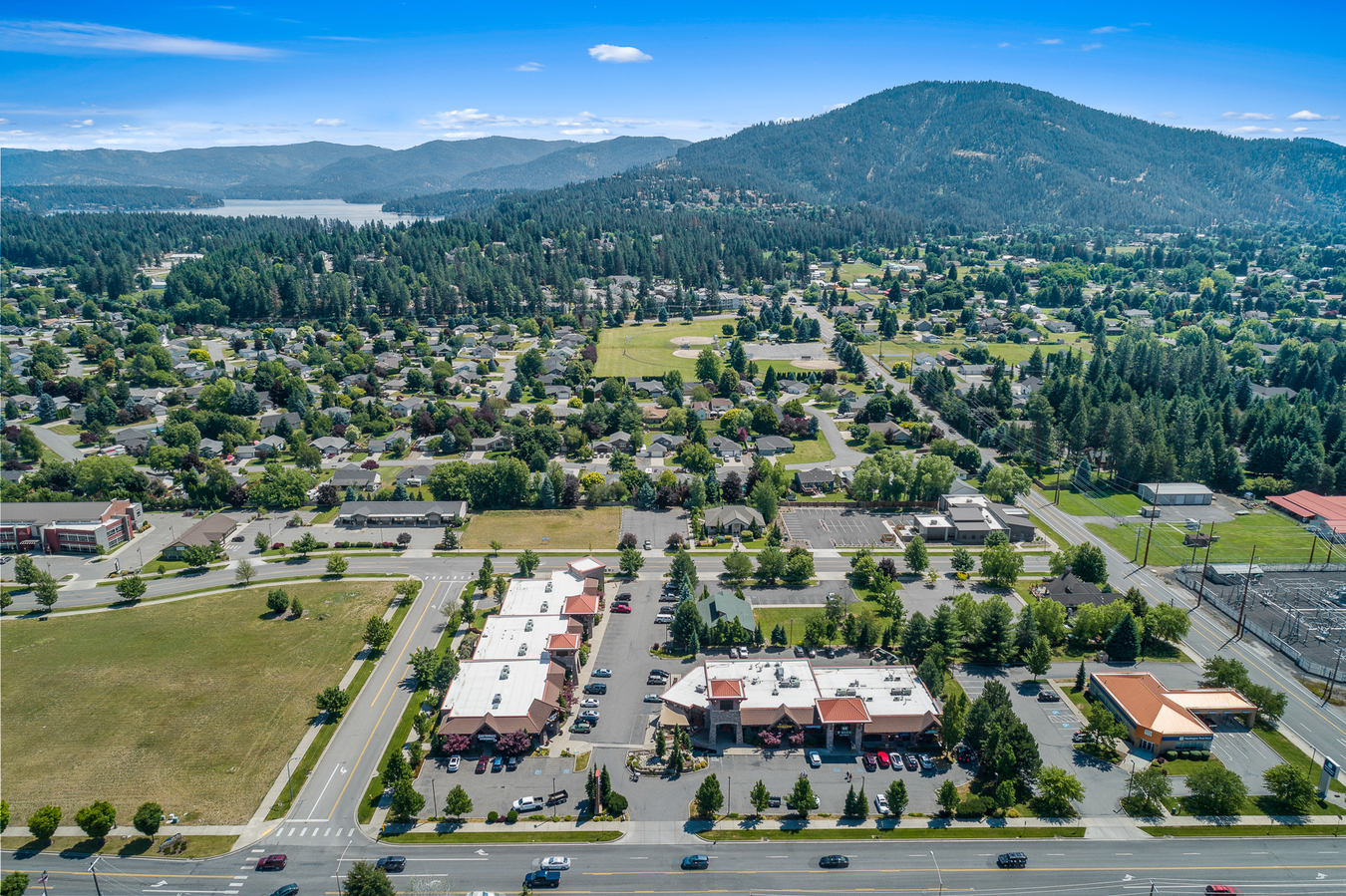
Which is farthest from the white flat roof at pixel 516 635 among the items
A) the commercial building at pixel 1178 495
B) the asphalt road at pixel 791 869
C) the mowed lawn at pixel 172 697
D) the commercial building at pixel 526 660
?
the commercial building at pixel 1178 495

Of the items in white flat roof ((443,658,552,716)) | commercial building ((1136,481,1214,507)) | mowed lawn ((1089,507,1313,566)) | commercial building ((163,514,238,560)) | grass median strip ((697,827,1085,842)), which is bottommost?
grass median strip ((697,827,1085,842))

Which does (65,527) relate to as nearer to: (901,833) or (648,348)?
(901,833)

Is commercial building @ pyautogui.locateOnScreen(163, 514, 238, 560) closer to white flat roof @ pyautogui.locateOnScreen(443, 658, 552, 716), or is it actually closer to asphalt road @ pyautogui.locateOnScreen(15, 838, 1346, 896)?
white flat roof @ pyautogui.locateOnScreen(443, 658, 552, 716)

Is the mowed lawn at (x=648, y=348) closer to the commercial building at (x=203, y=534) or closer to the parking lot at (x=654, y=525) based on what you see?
the parking lot at (x=654, y=525)

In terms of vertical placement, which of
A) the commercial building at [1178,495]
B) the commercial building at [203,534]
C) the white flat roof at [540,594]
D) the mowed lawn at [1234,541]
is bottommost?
the commercial building at [203,534]

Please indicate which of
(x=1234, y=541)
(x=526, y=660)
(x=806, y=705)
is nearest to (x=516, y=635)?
(x=526, y=660)

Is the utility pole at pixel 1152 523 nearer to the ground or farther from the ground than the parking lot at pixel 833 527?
farther from the ground

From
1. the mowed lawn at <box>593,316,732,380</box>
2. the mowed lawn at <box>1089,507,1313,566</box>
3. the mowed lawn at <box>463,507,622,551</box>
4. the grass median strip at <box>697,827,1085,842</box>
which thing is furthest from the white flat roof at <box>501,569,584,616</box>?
the mowed lawn at <box>593,316,732,380</box>
